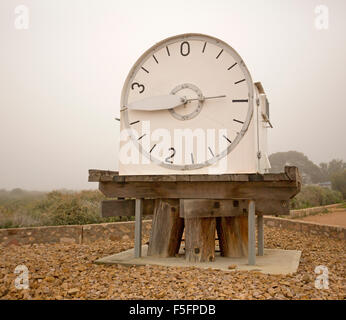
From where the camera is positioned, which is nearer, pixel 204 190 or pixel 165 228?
pixel 204 190

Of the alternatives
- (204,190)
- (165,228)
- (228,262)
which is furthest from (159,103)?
(228,262)

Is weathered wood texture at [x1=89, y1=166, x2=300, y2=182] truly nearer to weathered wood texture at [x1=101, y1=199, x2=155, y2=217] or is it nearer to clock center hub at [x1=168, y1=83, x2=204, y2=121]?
weathered wood texture at [x1=101, y1=199, x2=155, y2=217]

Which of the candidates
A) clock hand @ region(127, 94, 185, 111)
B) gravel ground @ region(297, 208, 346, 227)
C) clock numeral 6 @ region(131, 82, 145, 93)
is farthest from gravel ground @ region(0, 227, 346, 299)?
gravel ground @ region(297, 208, 346, 227)

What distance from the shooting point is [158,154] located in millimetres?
4895

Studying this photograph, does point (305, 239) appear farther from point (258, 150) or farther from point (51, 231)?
point (51, 231)

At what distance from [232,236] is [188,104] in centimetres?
209

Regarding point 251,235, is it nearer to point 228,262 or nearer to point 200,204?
point 228,262

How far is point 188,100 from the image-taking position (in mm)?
4785

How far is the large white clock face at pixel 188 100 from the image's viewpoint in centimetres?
459

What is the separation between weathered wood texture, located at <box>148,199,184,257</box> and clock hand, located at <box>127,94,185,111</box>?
1357 mm

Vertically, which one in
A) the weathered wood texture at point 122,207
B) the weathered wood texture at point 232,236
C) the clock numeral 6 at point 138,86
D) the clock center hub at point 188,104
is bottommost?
the weathered wood texture at point 232,236

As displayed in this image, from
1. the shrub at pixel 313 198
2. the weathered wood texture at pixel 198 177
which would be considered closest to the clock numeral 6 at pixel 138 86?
the weathered wood texture at pixel 198 177

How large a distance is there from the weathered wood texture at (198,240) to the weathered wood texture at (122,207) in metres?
0.86

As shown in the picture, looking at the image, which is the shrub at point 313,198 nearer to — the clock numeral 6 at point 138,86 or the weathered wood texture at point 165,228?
the weathered wood texture at point 165,228
